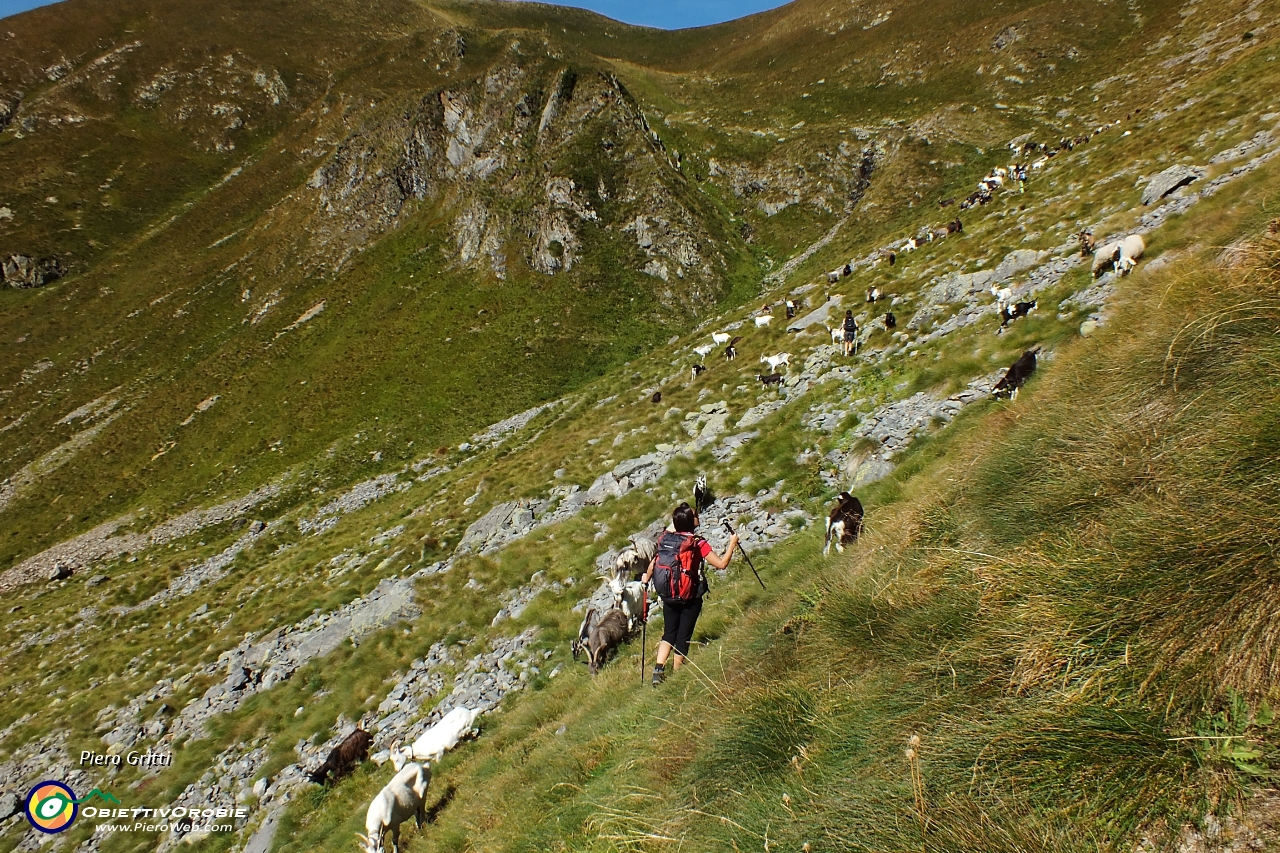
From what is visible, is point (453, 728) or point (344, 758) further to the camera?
point (344, 758)

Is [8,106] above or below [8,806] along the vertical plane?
above

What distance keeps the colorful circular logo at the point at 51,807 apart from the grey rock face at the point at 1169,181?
35345 mm

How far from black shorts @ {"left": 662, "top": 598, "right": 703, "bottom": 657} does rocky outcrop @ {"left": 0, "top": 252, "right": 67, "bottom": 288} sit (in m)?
123

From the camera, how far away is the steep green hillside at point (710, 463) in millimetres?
3650

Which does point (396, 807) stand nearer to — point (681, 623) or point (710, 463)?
point (681, 623)

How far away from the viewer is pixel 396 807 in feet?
28.7

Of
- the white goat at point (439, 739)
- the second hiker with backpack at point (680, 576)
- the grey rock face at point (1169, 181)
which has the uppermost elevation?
the grey rock face at point (1169, 181)

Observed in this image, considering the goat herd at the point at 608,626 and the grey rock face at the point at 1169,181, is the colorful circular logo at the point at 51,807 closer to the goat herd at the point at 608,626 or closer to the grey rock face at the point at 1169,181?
the goat herd at the point at 608,626

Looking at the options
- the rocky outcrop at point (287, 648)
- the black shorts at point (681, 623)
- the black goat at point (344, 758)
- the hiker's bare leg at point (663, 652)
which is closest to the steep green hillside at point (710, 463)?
the rocky outcrop at point (287, 648)

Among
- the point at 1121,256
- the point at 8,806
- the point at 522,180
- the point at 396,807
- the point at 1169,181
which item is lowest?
the point at 8,806

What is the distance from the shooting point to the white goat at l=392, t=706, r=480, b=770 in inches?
410

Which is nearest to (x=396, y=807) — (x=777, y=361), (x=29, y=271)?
(x=777, y=361)

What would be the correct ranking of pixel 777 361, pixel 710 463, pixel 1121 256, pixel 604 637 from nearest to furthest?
pixel 604 637, pixel 1121 256, pixel 710 463, pixel 777 361

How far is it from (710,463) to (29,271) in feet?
399
